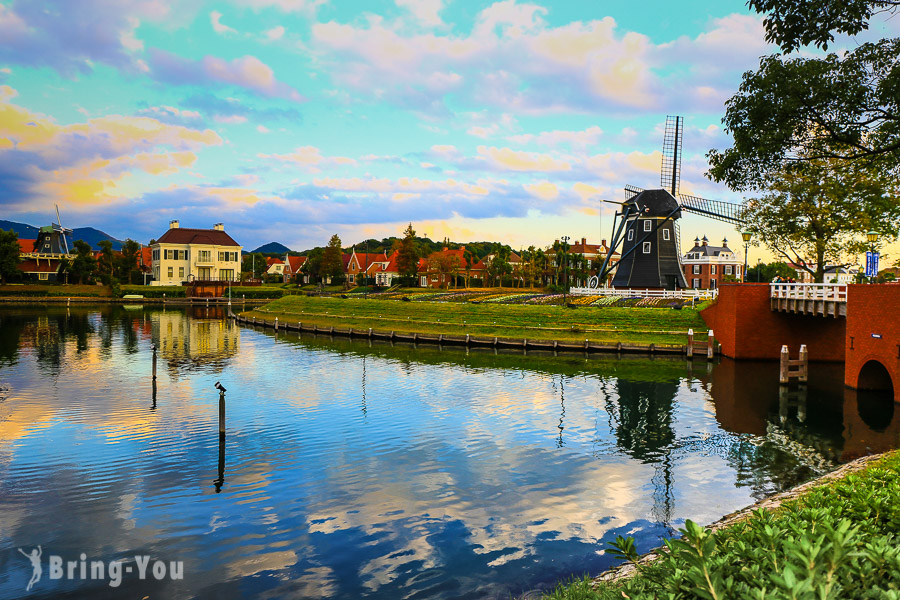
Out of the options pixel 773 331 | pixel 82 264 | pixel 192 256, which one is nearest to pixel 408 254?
pixel 192 256

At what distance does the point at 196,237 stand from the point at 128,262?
1694 cm

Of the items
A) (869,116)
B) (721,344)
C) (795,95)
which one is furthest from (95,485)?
(721,344)

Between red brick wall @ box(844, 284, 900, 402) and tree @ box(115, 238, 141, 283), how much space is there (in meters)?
131

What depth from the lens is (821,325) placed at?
137 feet

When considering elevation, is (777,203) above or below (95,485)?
above

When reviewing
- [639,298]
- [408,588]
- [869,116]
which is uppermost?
[869,116]

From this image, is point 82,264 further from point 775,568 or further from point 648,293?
point 775,568

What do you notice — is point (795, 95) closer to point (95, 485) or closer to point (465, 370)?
point (95, 485)

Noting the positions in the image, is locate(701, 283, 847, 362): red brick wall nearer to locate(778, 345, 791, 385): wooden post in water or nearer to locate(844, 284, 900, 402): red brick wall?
locate(778, 345, 791, 385): wooden post in water

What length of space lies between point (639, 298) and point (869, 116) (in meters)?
50.8

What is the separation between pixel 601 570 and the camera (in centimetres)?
1234

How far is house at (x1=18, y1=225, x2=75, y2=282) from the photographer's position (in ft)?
408

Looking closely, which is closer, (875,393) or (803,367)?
(875,393)

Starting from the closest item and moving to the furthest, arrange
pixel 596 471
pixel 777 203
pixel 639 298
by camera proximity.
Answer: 1. pixel 596 471
2. pixel 777 203
3. pixel 639 298
